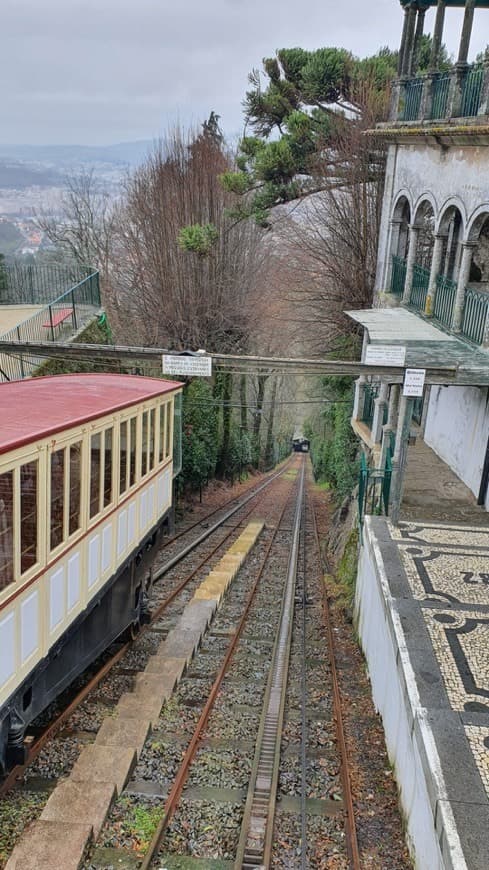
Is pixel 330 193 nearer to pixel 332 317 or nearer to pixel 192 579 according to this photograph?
pixel 332 317

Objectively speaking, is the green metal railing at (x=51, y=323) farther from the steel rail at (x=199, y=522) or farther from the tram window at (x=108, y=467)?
the tram window at (x=108, y=467)

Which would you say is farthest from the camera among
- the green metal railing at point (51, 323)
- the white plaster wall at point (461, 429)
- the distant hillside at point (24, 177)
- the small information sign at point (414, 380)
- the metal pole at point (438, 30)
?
the distant hillside at point (24, 177)

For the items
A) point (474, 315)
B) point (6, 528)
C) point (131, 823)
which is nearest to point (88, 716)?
point (131, 823)

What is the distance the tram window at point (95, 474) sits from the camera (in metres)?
7.02

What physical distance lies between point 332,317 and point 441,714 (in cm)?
1744

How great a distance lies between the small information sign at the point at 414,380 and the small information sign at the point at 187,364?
2.84 meters

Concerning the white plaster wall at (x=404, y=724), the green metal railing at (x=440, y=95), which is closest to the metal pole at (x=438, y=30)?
the green metal railing at (x=440, y=95)

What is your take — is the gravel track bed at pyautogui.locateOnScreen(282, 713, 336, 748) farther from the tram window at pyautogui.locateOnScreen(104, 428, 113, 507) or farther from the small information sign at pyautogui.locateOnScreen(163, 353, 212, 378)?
the small information sign at pyautogui.locateOnScreen(163, 353, 212, 378)

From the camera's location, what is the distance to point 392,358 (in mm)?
9656

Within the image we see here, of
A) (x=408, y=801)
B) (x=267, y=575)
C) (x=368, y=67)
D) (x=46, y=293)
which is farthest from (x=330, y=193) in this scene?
(x=408, y=801)

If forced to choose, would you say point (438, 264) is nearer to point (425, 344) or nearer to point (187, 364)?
point (425, 344)

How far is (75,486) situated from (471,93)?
35.2 ft

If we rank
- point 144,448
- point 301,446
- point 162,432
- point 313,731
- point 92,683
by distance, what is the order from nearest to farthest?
point 313,731 → point 92,683 → point 144,448 → point 162,432 → point 301,446

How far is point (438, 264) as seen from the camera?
14109 millimetres
